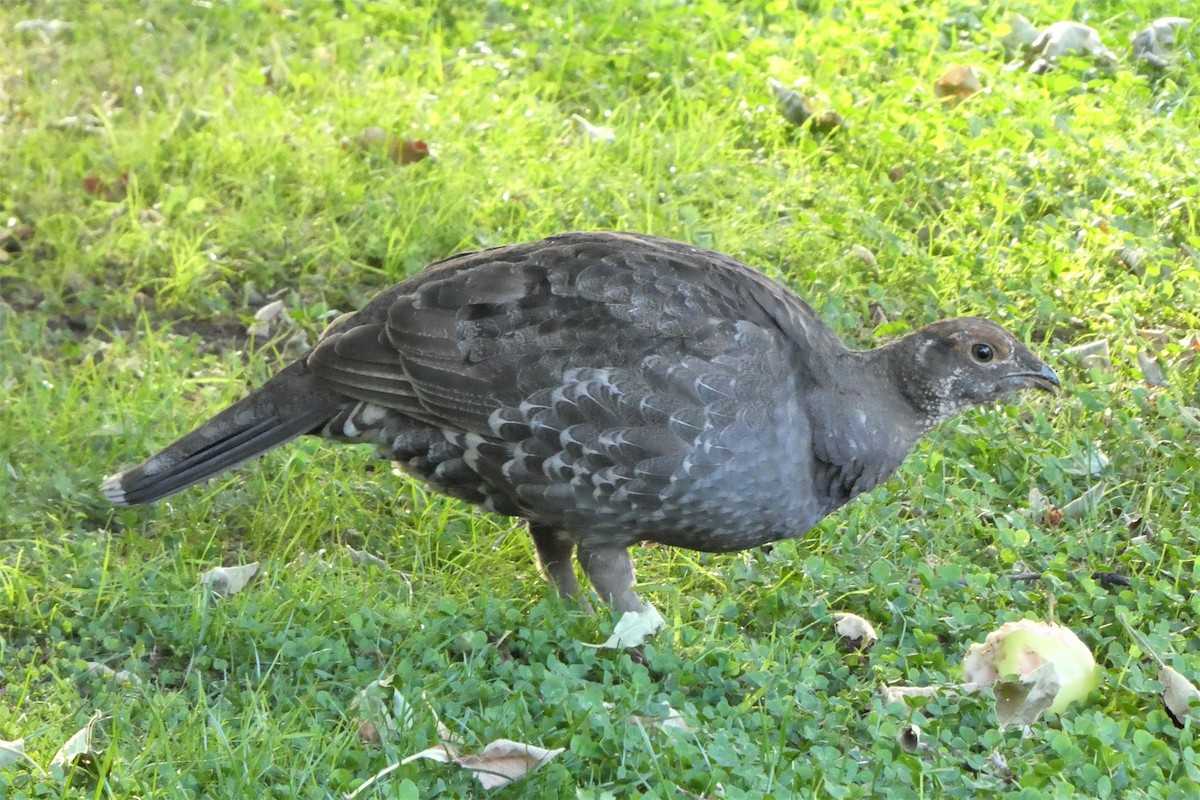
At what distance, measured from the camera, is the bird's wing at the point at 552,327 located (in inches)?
169

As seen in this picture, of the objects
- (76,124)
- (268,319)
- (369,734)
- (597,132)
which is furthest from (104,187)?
(369,734)

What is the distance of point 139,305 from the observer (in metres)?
6.22

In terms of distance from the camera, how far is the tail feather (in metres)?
4.72

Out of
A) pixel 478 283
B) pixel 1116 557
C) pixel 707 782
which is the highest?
pixel 478 283

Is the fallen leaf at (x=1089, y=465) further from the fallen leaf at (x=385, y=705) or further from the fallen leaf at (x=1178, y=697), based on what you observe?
the fallen leaf at (x=385, y=705)

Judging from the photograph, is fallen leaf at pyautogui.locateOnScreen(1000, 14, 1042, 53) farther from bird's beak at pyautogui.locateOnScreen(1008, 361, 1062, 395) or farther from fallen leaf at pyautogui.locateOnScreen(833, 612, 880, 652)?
fallen leaf at pyautogui.locateOnScreen(833, 612, 880, 652)

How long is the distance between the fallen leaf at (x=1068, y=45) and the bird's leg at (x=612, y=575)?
4300 mm

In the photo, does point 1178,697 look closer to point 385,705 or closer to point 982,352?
point 982,352

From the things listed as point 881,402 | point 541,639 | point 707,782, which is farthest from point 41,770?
point 881,402

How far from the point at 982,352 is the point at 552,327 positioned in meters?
1.33

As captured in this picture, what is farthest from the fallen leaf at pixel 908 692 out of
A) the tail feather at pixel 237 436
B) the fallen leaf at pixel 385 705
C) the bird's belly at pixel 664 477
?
the tail feather at pixel 237 436

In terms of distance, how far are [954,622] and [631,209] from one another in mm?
2746

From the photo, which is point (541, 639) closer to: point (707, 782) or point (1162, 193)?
point (707, 782)

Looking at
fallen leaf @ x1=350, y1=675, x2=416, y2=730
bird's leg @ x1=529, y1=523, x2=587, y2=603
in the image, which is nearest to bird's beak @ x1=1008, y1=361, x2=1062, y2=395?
bird's leg @ x1=529, y1=523, x2=587, y2=603
